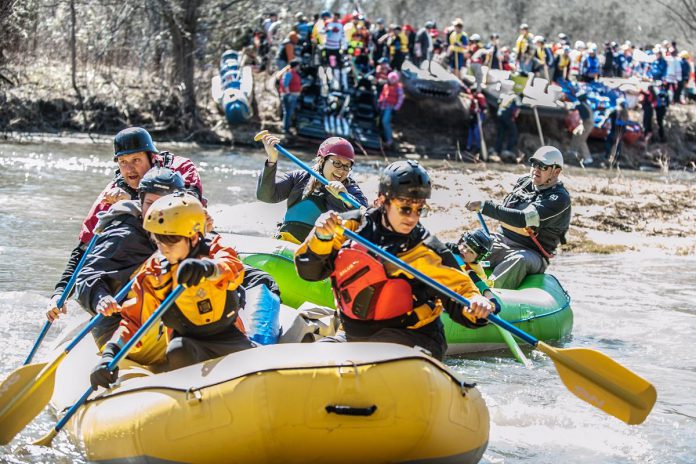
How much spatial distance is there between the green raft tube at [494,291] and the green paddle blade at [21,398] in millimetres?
2258

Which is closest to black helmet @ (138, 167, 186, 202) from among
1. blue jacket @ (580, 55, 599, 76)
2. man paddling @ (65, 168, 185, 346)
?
man paddling @ (65, 168, 185, 346)

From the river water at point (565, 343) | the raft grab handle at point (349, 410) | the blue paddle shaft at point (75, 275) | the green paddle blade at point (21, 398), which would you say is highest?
the blue paddle shaft at point (75, 275)

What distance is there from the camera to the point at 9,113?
1816 centimetres

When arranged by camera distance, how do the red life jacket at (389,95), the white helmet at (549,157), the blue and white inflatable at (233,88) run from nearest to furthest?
the white helmet at (549,157) < the blue and white inflatable at (233,88) < the red life jacket at (389,95)

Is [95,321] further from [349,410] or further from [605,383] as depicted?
[605,383]

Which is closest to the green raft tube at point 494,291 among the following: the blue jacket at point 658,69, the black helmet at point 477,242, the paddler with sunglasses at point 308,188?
the paddler with sunglasses at point 308,188

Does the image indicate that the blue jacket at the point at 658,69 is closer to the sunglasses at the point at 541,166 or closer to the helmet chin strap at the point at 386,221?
the sunglasses at the point at 541,166

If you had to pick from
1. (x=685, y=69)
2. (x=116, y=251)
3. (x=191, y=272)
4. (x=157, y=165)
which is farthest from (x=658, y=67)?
(x=191, y=272)

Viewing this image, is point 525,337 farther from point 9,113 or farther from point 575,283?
point 9,113

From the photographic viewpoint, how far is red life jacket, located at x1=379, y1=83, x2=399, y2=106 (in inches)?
744

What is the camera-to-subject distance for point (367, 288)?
4.62 meters

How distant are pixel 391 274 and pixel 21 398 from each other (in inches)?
69.5

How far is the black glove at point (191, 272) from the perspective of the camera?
13.7 ft

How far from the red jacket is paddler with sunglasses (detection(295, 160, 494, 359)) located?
4.34 feet
